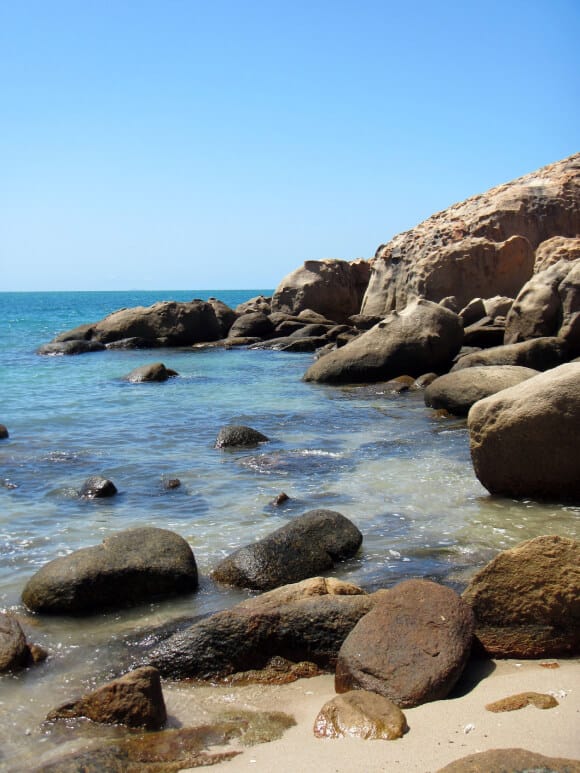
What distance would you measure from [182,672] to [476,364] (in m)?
12.3

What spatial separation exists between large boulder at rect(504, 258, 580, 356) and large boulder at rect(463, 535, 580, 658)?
38.6ft

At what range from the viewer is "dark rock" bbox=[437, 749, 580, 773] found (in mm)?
3082

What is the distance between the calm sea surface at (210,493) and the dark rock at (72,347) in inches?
394

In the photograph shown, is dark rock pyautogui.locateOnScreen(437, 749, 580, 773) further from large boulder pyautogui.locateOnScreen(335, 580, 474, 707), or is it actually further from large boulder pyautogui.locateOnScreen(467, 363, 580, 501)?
large boulder pyautogui.locateOnScreen(467, 363, 580, 501)

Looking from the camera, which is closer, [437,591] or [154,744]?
[154,744]

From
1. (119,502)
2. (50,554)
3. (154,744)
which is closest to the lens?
(154,744)

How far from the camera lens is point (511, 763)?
123 inches

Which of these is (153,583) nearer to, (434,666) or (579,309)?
(434,666)

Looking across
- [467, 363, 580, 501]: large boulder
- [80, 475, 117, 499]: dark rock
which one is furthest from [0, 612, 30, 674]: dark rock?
[467, 363, 580, 501]: large boulder

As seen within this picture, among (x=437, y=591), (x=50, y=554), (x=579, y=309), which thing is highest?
(x=579, y=309)

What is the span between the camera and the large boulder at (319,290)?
31.8 meters

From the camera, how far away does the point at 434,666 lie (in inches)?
166

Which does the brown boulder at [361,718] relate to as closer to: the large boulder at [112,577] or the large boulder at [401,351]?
the large boulder at [112,577]

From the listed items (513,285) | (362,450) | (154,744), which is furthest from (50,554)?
(513,285)
